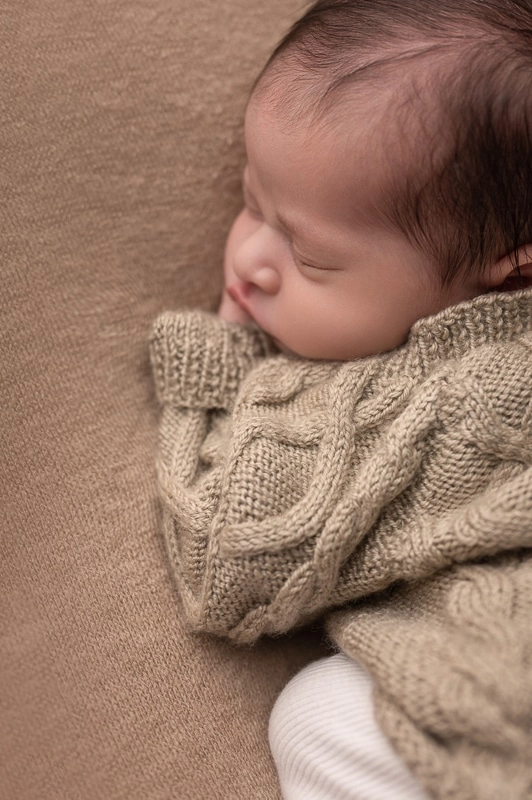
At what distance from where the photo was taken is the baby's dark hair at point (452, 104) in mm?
881

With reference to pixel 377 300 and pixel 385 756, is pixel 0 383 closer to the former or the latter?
pixel 377 300

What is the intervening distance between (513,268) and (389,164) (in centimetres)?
21

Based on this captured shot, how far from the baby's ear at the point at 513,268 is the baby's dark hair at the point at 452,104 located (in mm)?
11

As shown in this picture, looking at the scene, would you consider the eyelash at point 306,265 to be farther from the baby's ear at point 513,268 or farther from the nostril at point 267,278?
the baby's ear at point 513,268

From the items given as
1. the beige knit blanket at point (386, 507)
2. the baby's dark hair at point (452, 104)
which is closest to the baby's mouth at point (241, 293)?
the beige knit blanket at point (386, 507)

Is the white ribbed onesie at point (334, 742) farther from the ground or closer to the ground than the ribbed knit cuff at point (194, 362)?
closer to the ground

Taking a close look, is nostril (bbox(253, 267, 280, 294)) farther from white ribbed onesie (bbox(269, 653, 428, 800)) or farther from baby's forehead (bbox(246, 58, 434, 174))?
white ribbed onesie (bbox(269, 653, 428, 800))

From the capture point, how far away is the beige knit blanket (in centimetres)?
86

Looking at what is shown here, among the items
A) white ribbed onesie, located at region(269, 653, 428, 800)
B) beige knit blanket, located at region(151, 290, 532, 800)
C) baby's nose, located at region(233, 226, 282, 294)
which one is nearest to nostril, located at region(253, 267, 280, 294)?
baby's nose, located at region(233, 226, 282, 294)

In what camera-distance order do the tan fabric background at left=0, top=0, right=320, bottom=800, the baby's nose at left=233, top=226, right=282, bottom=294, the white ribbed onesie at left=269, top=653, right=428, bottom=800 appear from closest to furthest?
1. the white ribbed onesie at left=269, top=653, right=428, bottom=800
2. the tan fabric background at left=0, top=0, right=320, bottom=800
3. the baby's nose at left=233, top=226, right=282, bottom=294

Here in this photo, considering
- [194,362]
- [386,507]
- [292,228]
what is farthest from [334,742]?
[292,228]

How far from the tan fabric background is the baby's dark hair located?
26 centimetres

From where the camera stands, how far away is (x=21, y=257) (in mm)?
1002

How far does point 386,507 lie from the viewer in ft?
3.11
